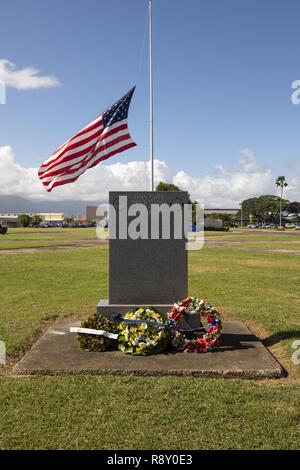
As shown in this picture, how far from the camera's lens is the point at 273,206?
154 meters

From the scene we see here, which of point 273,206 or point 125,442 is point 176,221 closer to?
point 125,442

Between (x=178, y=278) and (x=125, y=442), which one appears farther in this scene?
(x=178, y=278)

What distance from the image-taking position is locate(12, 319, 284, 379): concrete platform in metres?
5.43

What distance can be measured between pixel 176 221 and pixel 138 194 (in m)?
0.82

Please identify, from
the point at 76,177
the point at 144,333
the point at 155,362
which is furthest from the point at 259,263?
the point at 155,362

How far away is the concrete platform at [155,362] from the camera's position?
5430 mm

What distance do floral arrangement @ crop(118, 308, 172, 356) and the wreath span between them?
0.14 meters

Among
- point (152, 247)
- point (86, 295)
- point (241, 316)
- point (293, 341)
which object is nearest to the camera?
point (293, 341)

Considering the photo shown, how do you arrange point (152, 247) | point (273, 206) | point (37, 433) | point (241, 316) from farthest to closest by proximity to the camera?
point (273, 206), point (241, 316), point (152, 247), point (37, 433)

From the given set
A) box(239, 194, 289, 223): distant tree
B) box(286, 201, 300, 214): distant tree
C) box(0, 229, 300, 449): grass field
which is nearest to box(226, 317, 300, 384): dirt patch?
box(0, 229, 300, 449): grass field

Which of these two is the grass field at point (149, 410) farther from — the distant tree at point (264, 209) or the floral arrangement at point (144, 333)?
the distant tree at point (264, 209)

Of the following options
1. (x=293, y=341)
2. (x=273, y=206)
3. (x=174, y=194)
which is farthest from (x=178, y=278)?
(x=273, y=206)

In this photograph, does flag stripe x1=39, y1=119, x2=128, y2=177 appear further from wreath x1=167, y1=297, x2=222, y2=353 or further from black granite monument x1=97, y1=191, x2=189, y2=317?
wreath x1=167, y1=297, x2=222, y2=353

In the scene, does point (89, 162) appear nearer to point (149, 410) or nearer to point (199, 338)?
point (199, 338)
